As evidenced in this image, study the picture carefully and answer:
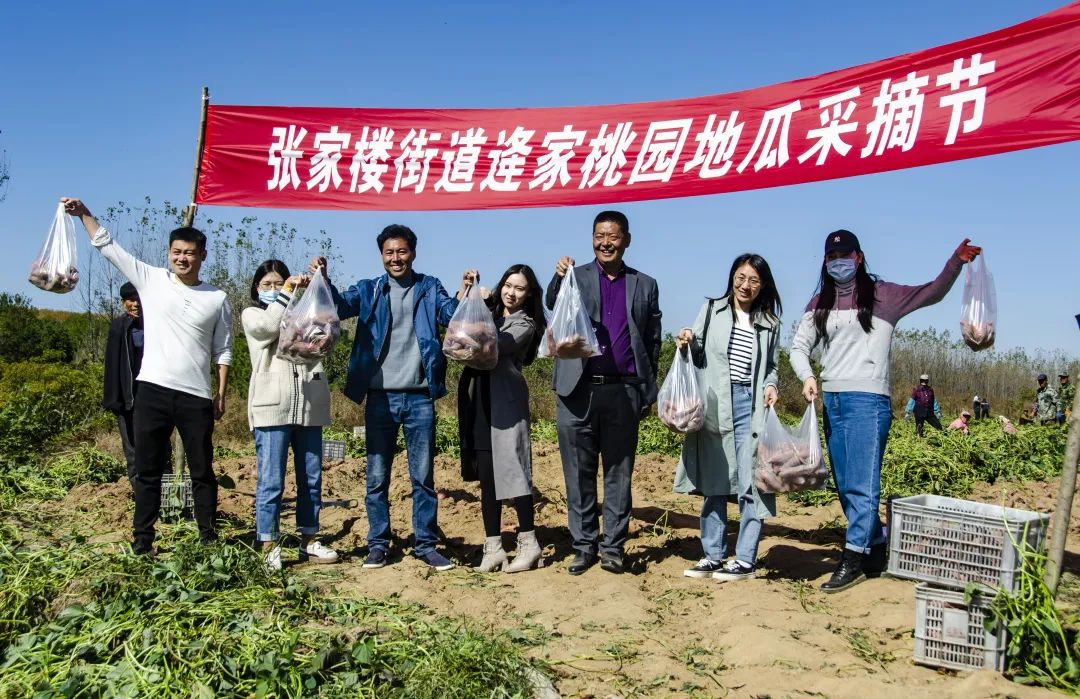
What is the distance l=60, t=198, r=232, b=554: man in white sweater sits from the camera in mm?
4555

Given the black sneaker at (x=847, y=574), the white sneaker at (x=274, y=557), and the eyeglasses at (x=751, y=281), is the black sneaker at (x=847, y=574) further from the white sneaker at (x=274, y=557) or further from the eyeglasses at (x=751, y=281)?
the white sneaker at (x=274, y=557)

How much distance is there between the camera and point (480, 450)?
5.05 meters

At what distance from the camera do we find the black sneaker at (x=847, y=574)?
15.0 ft

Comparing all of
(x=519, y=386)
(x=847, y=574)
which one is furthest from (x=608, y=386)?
(x=847, y=574)

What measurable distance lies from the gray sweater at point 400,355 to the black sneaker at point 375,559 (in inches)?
37.3

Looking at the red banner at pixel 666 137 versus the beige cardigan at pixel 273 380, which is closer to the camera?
the red banner at pixel 666 137

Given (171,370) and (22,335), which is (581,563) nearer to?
(171,370)

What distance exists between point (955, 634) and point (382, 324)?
320 cm

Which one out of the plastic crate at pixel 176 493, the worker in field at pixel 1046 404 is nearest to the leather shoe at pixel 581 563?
the plastic crate at pixel 176 493

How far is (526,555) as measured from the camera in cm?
505

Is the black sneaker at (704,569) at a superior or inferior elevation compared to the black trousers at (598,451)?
inferior

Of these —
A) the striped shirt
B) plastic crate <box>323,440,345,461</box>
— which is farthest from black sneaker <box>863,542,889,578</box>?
plastic crate <box>323,440,345,461</box>

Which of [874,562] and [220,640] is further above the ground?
[874,562]

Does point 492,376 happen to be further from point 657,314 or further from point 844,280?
point 844,280
